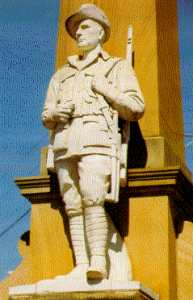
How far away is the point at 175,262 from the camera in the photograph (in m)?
7.88

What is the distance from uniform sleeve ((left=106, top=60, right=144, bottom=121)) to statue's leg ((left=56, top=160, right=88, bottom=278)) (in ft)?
2.27

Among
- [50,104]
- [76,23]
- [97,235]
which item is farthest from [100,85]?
[97,235]

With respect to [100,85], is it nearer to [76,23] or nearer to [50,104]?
[50,104]

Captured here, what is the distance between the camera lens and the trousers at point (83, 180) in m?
7.39

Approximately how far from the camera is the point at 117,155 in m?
7.47

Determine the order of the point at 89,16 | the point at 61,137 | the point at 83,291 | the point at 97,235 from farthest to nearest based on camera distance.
Result: the point at 89,16 < the point at 61,137 < the point at 97,235 < the point at 83,291

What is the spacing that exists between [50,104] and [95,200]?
1164mm

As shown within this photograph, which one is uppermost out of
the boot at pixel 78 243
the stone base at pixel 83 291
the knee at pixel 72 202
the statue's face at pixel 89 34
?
the statue's face at pixel 89 34

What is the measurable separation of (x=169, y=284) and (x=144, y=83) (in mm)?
2244

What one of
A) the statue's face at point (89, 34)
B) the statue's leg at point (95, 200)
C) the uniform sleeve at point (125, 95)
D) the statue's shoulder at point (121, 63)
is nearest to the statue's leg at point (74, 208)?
the statue's leg at point (95, 200)

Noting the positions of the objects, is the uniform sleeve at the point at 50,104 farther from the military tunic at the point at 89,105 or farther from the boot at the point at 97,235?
the boot at the point at 97,235

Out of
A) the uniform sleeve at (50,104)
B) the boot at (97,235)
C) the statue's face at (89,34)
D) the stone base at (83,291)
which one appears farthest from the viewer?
the statue's face at (89,34)

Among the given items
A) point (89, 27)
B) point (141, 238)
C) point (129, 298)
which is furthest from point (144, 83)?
point (129, 298)

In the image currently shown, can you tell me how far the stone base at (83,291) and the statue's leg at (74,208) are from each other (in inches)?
10.2
